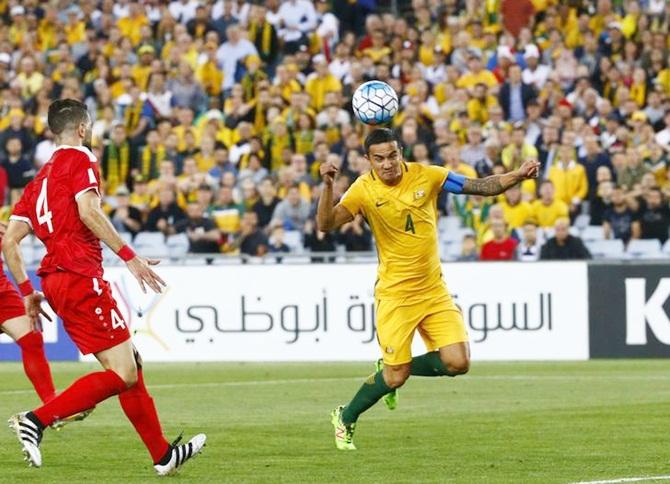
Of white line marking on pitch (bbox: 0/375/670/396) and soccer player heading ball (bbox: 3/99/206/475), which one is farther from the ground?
soccer player heading ball (bbox: 3/99/206/475)

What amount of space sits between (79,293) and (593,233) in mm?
13716

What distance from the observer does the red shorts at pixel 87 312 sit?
30.5 ft

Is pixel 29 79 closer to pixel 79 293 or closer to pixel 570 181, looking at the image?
pixel 570 181

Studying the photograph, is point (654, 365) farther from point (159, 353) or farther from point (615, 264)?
point (159, 353)

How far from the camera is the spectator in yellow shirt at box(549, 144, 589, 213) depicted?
886 inches

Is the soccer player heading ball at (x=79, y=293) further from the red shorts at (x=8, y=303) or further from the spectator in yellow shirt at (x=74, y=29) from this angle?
the spectator in yellow shirt at (x=74, y=29)

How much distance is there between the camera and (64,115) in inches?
373

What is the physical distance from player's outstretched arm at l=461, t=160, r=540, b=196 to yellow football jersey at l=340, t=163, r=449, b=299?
9.9 inches

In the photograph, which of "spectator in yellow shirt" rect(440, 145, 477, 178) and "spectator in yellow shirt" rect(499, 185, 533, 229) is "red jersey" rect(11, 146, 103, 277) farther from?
"spectator in yellow shirt" rect(440, 145, 477, 178)

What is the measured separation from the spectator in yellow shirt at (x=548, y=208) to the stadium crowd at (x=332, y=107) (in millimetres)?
24

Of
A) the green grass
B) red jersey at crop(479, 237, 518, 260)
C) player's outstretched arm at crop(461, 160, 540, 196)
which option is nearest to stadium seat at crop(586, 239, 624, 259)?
red jersey at crop(479, 237, 518, 260)

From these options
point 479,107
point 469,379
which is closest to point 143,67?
point 479,107

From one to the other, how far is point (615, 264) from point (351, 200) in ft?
32.9

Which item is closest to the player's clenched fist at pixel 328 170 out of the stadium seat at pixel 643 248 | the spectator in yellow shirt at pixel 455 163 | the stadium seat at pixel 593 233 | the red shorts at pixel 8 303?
the red shorts at pixel 8 303
